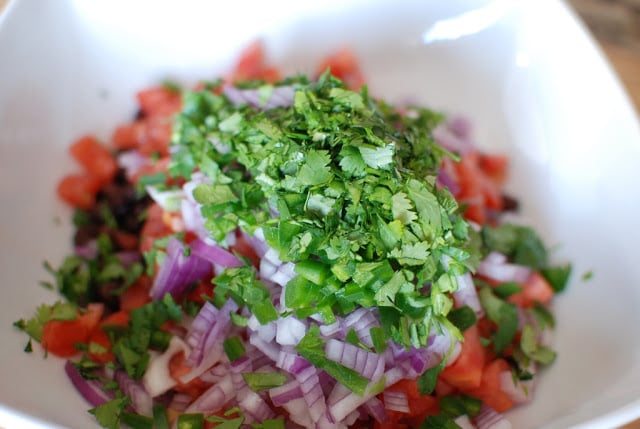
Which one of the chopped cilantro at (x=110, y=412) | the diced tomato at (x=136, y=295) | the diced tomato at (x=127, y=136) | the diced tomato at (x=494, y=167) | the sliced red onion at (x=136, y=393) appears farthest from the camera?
the diced tomato at (x=494, y=167)

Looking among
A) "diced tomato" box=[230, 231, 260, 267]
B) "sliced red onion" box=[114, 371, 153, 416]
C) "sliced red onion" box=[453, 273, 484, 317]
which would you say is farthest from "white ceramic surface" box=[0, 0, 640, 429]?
"diced tomato" box=[230, 231, 260, 267]

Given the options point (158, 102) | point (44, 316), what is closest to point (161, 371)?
point (44, 316)

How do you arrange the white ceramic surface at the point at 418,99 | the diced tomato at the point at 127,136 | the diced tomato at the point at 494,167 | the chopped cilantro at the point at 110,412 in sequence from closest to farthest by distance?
1. the chopped cilantro at the point at 110,412
2. the white ceramic surface at the point at 418,99
3. the diced tomato at the point at 127,136
4. the diced tomato at the point at 494,167

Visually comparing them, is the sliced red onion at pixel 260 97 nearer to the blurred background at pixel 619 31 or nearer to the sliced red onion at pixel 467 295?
the sliced red onion at pixel 467 295

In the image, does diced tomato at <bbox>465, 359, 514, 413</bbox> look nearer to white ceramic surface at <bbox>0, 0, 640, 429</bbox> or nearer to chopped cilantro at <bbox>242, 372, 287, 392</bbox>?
white ceramic surface at <bbox>0, 0, 640, 429</bbox>

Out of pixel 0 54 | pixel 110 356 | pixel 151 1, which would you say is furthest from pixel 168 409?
pixel 151 1

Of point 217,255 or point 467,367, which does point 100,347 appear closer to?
point 217,255

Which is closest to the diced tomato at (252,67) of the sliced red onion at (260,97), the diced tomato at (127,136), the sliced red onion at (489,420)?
the sliced red onion at (260,97)
